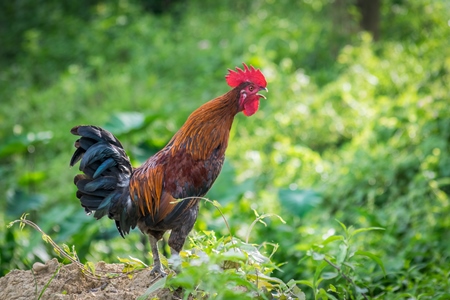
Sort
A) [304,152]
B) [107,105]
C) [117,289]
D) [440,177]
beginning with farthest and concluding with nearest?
[107,105] → [304,152] → [440,177] → [117,289]

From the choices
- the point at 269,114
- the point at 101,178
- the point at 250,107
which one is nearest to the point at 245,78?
the point at 250,107

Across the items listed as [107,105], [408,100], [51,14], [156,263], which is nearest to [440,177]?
[408,100]

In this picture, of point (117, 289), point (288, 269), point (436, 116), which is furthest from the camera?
point (436, 116)

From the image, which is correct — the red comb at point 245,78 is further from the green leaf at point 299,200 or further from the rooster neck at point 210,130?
the green leaf at point 299,200

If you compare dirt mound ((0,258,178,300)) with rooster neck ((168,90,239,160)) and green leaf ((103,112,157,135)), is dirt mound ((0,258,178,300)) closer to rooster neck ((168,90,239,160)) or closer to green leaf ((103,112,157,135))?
rooster neck ((168,90,239,160))

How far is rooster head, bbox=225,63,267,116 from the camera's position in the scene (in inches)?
146

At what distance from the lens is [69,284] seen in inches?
131

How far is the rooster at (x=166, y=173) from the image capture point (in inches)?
141

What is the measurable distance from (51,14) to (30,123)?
13.1 feet

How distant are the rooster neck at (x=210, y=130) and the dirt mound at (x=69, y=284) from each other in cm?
71

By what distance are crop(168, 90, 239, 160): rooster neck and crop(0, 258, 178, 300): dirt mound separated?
71 centimetres

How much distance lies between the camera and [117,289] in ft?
11.0

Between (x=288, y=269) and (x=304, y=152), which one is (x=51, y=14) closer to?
(x=304, y=152)

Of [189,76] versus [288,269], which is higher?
[189,76]
